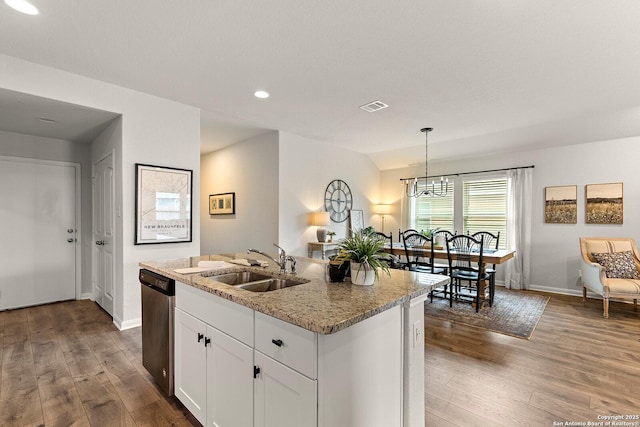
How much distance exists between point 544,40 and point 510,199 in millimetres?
3719

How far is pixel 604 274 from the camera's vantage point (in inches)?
153

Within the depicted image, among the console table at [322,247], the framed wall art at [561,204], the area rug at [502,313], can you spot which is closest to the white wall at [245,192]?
the console table at [322,247]

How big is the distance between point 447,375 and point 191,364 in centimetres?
194

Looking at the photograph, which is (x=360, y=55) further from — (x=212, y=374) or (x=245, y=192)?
(x=245, y=192)

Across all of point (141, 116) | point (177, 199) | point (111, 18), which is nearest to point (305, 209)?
point (177, 199)

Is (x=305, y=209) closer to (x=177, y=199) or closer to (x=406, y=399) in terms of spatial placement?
(x=177, y=199)

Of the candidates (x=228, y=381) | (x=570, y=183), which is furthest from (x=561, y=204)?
(x=228, y=381)

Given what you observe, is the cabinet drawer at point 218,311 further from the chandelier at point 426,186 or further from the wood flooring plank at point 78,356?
the chandelier at point 426,186

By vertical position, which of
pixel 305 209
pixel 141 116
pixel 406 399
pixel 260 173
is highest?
pixel 141 116

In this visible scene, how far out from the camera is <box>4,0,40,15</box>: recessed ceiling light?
196 centimetres

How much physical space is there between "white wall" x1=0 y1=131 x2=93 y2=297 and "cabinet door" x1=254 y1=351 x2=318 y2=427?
15.0 ft

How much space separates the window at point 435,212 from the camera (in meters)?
6.21

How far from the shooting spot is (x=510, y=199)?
5.43m

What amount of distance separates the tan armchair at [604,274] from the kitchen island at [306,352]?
3541mm
